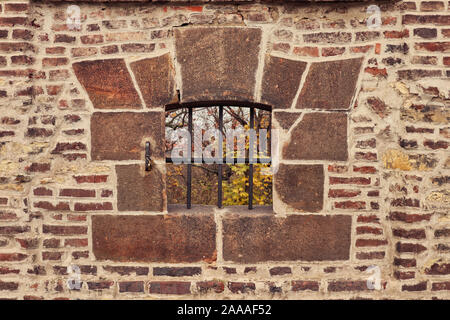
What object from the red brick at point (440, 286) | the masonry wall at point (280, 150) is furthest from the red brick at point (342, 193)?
the red brick at point (440, 286)

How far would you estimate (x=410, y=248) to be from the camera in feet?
7.48

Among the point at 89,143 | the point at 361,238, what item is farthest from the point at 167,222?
the point at 361,238

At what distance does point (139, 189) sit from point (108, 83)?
76 centimetres

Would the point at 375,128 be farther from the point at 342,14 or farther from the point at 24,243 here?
the point at 24,243

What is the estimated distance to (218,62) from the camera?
233 cm

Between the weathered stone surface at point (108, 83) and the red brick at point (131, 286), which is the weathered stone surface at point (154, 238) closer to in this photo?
the red brick at point (131, 286)

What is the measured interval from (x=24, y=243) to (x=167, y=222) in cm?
96

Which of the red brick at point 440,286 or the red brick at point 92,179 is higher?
the red brick at point 92,179

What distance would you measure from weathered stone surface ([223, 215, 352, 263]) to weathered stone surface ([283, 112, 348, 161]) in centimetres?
43

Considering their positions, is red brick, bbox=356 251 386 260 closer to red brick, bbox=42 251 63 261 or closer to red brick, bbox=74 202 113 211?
red brick, bbox=74 202 113 211

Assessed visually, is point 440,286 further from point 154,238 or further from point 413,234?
point 154,238

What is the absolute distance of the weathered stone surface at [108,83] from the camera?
2.33 metres

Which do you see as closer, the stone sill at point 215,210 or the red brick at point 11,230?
the red brick at point 11,230

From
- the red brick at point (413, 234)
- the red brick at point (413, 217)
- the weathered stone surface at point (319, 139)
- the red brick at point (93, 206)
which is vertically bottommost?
the red brick at point (413, 234)
